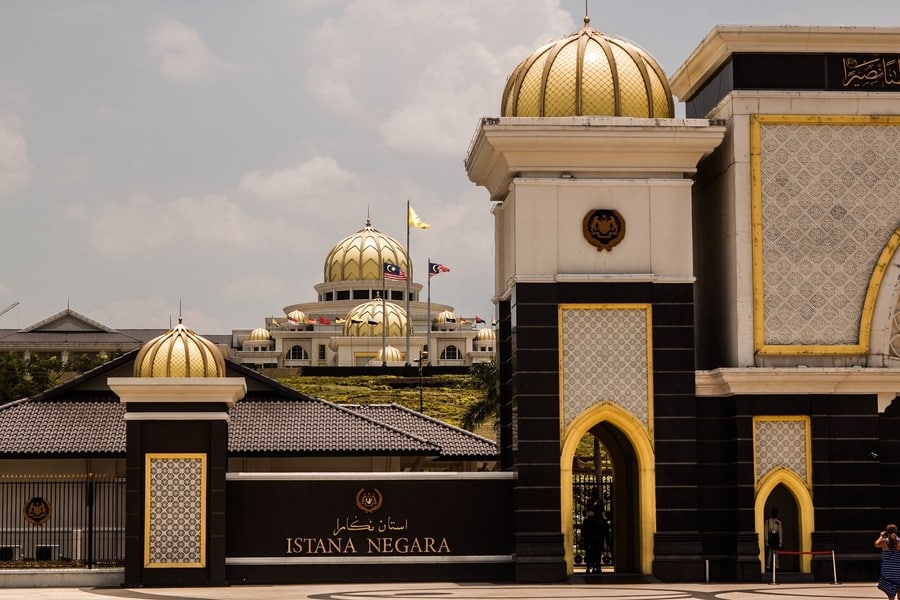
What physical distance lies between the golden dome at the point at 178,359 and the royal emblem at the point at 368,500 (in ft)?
A: 10.3

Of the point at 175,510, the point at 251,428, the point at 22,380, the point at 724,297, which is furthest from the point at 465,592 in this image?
the point at 22,380

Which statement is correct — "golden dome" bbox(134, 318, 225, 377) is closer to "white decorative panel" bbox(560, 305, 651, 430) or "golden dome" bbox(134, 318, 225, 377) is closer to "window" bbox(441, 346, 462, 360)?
"white decorative panel" bbox(560, 305, 651, 430)

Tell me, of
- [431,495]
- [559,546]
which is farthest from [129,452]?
[559,546]

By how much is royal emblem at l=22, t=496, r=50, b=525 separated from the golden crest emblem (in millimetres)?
10466

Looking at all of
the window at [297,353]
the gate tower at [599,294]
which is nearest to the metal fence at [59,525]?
the gate tower at [599,294]

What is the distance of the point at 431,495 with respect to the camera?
26.2 meters

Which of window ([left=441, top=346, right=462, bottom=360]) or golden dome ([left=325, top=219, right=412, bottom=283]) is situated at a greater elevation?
golden dome ([left=325, top=219, right=412, bottom=283])

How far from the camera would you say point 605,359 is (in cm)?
2558

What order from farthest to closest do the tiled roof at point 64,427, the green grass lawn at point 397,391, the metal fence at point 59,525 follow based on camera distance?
1. the green grass lawn at point 397,391
2. the tiled roof at point 64,427
3. the metal fence at point 59,525

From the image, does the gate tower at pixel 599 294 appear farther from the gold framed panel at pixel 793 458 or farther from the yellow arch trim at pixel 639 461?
the gold framed panel at pixel 793 458

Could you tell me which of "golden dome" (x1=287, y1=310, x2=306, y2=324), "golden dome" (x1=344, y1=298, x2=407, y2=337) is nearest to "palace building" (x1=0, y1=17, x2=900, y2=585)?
"golden dome" (x1=344, y1=298, x2=407, y2=337)

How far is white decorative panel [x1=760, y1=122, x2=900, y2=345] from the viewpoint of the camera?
84.3 ft

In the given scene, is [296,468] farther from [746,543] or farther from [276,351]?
[276,351]

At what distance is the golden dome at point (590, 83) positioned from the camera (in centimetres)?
2591
